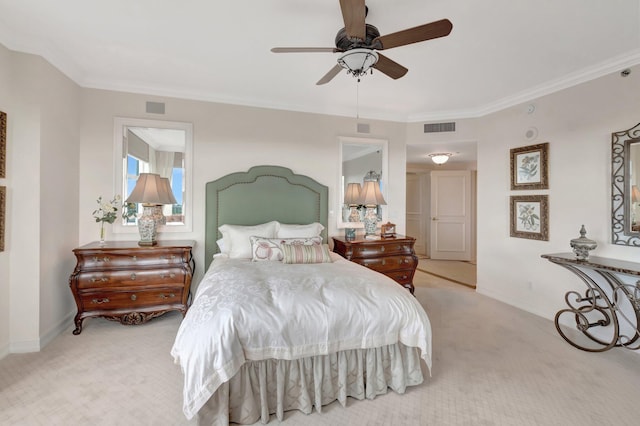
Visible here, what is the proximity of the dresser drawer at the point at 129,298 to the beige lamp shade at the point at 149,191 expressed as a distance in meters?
0.97

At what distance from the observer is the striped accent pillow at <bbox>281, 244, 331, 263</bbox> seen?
313 centimetres

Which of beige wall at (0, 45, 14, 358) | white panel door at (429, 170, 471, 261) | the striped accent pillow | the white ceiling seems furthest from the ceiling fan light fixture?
white panel door at (429, 170, 471, 261)

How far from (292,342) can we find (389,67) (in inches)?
84.0

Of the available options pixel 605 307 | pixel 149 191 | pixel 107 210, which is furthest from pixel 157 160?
pixel 605 307

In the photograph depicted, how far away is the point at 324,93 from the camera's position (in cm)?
389

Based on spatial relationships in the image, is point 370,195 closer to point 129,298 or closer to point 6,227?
point 129,298

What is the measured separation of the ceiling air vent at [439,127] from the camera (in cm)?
470

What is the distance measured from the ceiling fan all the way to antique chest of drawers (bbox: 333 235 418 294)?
7.46 ft

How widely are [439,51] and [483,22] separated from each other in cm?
47

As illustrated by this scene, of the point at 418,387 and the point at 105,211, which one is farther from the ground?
the point at 105,211

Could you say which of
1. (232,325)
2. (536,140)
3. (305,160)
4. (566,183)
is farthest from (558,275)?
(232,325)

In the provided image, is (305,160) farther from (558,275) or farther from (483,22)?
(558,275)

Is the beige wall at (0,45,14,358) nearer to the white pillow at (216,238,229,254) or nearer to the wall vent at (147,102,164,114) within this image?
the wall vent at (147,102,164,114)

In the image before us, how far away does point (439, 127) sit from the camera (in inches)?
187
